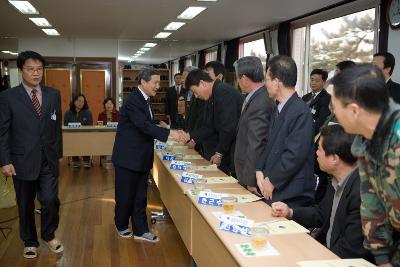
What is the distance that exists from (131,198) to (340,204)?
220 centimetres

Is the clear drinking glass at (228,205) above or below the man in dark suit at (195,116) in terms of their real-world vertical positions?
below

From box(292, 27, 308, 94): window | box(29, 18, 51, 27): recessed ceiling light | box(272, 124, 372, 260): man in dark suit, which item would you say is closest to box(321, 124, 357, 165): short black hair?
box(272, 124, 372, 260): man in dark suit

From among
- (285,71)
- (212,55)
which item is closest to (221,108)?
(285,71)

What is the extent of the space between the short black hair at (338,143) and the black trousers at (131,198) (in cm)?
200

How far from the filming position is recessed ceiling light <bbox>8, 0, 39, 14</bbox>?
18.4 feet

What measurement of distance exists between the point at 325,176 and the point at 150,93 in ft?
5.15

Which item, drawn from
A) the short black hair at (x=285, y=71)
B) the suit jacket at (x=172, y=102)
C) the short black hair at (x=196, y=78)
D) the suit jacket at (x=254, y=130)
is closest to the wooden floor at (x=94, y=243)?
the suit jacket at (x=254, y=130)

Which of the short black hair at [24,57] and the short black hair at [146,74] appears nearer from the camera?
the short black hair at [24,57]

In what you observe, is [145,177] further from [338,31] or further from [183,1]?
[338,31]

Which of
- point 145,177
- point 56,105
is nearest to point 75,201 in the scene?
point 145,177

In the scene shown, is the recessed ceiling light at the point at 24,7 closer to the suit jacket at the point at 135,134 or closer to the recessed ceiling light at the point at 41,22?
the recessed ceiling light at the point at 41,22

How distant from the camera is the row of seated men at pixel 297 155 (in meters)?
1.37

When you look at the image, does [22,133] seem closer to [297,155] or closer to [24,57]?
[24,57]

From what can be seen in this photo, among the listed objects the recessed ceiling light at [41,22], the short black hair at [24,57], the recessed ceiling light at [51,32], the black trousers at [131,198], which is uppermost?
the recessed ceiling light at [51,32]
